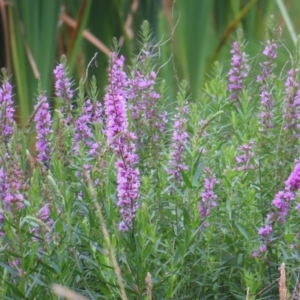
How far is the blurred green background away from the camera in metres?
2.78

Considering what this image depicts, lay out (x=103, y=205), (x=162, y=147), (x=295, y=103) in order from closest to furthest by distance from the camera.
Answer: (x=103, y=205) < (x=295, y=103) < (x=162, y=147)

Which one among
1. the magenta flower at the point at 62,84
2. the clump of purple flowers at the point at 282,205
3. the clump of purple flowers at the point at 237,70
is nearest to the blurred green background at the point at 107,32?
the clump of purple flowers at the point at 237,70

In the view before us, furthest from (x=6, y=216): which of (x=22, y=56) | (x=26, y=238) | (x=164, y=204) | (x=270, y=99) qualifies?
(x=22, y=56)

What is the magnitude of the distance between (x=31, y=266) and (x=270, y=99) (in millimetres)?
610

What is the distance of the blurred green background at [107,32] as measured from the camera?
2.78 meters

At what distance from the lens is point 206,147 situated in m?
1.71

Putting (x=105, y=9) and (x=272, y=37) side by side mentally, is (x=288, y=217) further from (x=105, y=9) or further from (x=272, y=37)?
(x=105, y=9)

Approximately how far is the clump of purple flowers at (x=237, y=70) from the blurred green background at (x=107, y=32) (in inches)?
32.3

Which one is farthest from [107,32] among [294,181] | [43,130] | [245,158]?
[294,181]

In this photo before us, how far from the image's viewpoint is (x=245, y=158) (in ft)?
5.29

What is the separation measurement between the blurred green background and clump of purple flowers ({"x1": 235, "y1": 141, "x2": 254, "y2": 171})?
3.56 ft

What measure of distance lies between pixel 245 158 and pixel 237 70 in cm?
31

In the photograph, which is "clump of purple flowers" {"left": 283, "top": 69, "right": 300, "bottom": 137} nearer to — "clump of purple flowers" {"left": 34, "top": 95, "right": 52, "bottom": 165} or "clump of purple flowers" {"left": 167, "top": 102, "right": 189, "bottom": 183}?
"clump of purple flowers" {"left": 167, "top": 102, "right": 189, "bottom": 183}

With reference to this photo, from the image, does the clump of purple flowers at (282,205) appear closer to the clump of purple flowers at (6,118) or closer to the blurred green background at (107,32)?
the clump of purple flowers at (6,118)
